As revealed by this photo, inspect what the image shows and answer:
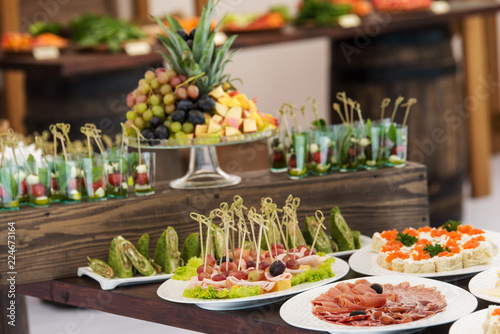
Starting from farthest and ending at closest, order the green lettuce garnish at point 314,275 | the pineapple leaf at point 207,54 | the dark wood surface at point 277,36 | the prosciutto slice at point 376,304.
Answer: the dark wood surface at point 277,36, the pineapple leaf at point 207,54, the green lettuce garnish at point 314,275, the prosciutto slice at point 376,304

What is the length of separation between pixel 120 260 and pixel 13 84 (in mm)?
4259

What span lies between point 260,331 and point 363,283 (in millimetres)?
303

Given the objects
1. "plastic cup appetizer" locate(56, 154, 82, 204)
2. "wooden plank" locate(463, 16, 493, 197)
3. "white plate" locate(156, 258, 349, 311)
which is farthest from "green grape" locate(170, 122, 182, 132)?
"wooden plank" locate(463, 16, 493, 197)

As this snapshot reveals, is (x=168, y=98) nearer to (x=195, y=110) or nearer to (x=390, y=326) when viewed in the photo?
(x=195, y=110)

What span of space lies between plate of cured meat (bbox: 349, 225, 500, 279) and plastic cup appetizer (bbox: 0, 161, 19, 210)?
107cm

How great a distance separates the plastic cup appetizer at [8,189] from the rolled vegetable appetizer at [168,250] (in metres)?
0.48

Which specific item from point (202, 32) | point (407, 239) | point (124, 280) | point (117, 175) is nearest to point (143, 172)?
point (117, 175)

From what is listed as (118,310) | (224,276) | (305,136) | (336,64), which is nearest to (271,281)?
(224,276)

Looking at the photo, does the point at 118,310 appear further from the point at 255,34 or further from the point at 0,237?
the point at 255,34

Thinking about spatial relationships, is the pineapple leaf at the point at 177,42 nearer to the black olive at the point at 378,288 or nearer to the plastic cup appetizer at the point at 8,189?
the plastic cup appetizer at the point at 8,189

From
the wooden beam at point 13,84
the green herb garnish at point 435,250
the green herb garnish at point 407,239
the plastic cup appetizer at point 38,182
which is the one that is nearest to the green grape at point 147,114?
the plastic cup appetizer at point 38,182

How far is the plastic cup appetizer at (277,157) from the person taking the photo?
2.99m

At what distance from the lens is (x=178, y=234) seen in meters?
2.77

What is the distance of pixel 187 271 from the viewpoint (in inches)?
95.0
